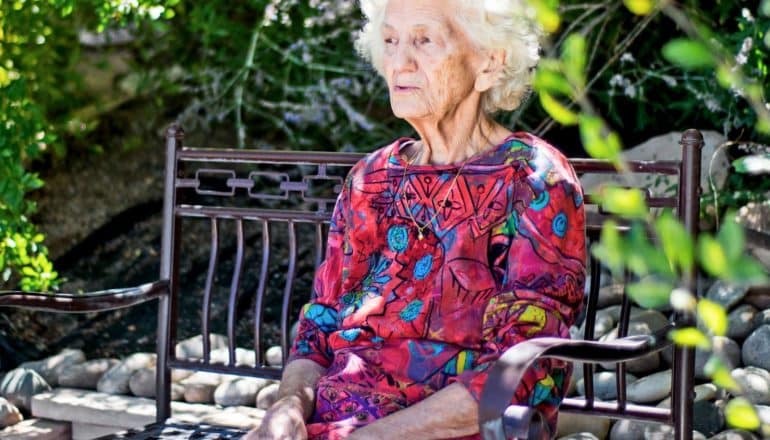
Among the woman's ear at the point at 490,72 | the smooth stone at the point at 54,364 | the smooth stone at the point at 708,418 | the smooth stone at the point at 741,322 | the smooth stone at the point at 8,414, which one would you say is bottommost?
the smooth stone at the point at 8,414

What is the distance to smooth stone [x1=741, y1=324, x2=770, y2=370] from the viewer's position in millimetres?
3725

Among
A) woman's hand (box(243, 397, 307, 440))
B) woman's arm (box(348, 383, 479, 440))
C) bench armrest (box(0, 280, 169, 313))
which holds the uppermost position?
bench armrest (box(0, 280, 169, 313))

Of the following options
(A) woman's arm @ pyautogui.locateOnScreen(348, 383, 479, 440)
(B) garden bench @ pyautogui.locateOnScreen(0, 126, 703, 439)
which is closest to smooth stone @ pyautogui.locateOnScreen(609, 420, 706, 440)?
(B) garden bench @ pyautogui.locateOnScreen(0, 126, 703, 439)

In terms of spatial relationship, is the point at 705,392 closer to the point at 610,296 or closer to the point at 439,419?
the point at 610,296

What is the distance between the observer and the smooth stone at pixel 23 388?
420 cm

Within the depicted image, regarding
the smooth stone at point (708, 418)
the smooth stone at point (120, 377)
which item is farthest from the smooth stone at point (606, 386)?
the smooth stone at point (120, 377)

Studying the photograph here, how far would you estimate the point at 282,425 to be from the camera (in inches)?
95.5

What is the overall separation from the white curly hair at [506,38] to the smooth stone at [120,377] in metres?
2.05

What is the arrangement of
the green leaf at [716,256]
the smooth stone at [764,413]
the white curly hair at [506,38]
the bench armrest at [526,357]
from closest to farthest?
the green leaf at [716,256], the bench armrest at [526,357], the white curly hair at [506,38], the smooth stone at [764,413]

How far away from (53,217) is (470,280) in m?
3.99

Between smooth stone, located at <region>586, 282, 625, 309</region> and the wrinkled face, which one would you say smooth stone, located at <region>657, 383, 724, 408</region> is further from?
the wrinkled face

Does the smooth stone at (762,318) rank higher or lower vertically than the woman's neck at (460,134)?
lower

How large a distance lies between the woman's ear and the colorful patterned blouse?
0.45 feet

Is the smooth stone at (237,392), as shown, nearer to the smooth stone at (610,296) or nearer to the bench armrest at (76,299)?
the bench armrest at (76,299)
